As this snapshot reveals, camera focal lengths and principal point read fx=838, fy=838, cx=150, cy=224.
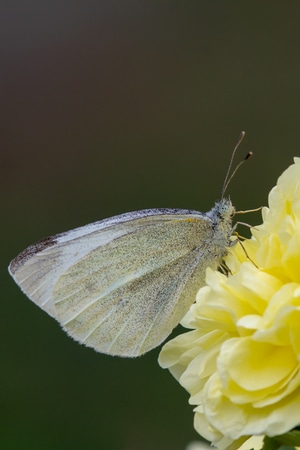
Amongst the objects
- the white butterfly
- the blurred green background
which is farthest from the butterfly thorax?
the blurred green background

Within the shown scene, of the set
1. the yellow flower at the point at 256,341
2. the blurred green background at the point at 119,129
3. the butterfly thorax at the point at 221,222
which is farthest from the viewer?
the blurred green background at the point at 119,129

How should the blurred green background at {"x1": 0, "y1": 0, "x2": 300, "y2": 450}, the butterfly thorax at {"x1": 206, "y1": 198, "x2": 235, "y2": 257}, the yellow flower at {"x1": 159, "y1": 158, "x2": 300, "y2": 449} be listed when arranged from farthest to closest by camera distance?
the blurred green background at {"x1": 0, "y1": 0, "x2": 300, "y2": 450}, the butterfly thorax at {"x1": 206, "y1": 198, "x2": 235, "y2": 257}, the yellow flower at {"x1": 159, "y1": 158, "x2": 300, "y2": 449}

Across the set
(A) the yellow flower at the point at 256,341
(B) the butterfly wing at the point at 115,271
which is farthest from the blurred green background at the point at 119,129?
(A) the yellow flower at the point at 256,341

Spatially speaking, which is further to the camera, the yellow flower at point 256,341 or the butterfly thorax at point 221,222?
the butterfly thorax at point 221,222

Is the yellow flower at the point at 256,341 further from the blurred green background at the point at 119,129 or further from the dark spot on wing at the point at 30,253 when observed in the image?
the blurred green background at the point at 119,129

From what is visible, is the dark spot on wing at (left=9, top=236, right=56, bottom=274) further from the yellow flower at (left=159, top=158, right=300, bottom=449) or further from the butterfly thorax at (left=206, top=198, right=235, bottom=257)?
the yellow flower at (left=159, top=158, right=300, bottom=449)

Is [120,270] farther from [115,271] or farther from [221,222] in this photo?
[221,222]
